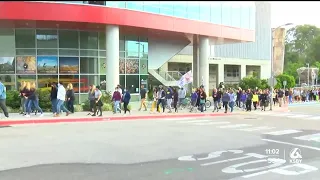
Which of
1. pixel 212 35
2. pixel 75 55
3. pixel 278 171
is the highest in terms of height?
pixel 212 35

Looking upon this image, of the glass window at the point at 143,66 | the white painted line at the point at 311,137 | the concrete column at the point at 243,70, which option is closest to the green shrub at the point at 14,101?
the glass window at the point at 143,66

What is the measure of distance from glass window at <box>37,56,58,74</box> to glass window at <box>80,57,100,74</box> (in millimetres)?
1935

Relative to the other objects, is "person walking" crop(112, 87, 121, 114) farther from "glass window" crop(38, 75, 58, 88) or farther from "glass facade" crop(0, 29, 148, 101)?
"glass window" crop(38, 75, 58, 88)

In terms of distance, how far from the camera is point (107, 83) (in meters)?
25.8

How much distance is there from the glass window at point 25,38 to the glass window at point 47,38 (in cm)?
34

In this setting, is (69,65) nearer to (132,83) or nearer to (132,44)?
(132,83)

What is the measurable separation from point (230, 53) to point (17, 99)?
44783 millimetres

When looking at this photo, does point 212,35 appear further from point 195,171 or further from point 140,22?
point 195,171

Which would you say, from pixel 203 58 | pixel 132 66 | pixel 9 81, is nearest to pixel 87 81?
pixel 132 66

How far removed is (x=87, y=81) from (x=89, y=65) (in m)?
1.23

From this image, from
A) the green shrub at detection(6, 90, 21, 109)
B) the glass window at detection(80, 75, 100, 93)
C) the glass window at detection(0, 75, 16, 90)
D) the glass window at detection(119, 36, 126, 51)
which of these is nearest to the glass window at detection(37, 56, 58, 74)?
the glass window at detection(0, 75, 16, 90)

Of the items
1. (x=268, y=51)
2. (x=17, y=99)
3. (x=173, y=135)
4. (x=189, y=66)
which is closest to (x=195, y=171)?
(x=173, y=135)

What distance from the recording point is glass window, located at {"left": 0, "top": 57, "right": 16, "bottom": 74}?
83.0 ft

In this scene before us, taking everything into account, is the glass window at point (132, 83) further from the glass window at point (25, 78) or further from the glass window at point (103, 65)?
the glass window at point (25, 78)
